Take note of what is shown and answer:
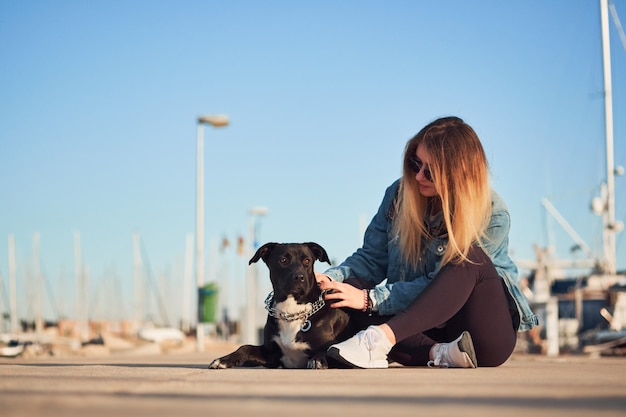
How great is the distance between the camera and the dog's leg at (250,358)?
16.3ft

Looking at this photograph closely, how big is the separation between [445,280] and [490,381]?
1.15 m

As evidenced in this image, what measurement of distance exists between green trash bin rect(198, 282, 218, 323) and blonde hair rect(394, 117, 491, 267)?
14.8 meters

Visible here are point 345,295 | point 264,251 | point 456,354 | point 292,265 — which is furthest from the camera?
point 264,251

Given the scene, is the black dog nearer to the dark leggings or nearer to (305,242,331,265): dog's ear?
(305,242,331,265): dog's ear

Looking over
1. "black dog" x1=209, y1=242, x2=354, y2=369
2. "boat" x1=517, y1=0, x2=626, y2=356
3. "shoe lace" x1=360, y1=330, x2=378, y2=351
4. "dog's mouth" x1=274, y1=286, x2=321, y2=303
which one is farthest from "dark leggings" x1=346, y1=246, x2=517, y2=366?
"boat" x1=517, y1=0, x2=626, y2=356

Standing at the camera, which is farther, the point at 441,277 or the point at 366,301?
the point at 366,301

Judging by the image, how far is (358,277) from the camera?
5.45m

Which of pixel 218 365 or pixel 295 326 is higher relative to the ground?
pixel 295 326

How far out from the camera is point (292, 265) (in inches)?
213

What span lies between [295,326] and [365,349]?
70 cm

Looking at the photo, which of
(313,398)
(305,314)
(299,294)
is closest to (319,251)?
(299,294)

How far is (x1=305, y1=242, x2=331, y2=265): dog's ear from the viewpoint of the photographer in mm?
5667

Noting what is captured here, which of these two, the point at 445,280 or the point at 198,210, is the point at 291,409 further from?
the point at 198,210

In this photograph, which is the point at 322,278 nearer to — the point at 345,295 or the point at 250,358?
the point at 345,295
